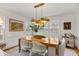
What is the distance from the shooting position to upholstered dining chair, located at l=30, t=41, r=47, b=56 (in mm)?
1260

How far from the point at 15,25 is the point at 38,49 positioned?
489mm

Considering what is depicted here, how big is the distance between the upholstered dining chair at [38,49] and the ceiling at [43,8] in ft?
1.38

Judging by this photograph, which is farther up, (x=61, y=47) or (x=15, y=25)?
(x=15, y=25)

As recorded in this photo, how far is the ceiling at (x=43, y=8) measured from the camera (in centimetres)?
120

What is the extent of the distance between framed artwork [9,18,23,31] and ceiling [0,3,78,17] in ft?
0.45

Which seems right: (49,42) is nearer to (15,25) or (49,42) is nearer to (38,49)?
(38,49)

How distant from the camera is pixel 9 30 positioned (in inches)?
48.7

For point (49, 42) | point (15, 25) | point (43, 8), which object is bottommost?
point (49, 42)

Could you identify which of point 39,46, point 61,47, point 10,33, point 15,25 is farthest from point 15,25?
point 61,47

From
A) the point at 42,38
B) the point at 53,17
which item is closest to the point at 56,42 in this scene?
the point at 42,38

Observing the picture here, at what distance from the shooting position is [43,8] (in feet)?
3.99

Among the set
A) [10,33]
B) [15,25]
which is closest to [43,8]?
[15,25]

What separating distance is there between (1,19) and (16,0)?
0.33 metres

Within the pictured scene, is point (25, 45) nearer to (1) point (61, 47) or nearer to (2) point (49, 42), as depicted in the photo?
(2) point (49, 42)
